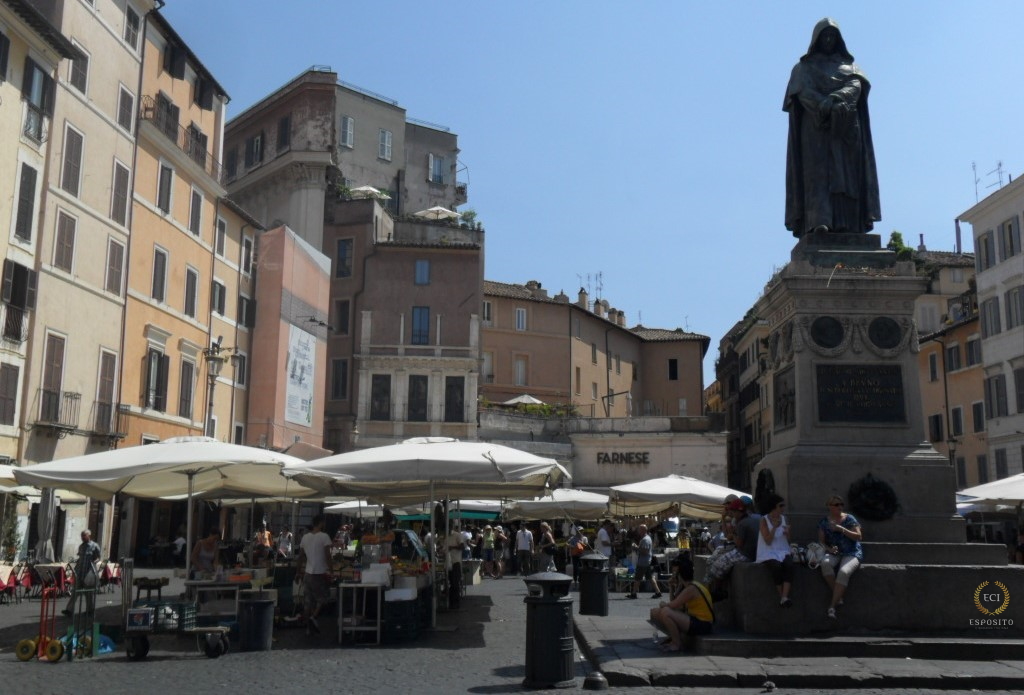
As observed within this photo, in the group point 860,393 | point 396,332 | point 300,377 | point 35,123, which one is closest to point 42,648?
point 860,393

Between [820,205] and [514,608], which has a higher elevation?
[820,205]

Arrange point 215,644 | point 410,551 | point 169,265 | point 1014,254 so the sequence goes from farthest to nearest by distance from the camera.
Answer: point 1014,254
point 169,265
point 410,551
point 215,644

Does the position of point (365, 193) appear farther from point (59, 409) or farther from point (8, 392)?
point (8, 392)

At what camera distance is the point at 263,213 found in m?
50.6

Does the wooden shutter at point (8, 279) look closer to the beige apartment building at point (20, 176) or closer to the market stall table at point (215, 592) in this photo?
the beige apartment building at point (20, 176)

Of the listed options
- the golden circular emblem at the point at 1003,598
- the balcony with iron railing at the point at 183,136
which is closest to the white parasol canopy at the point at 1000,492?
the golden circular emblem at the point at 1003,598

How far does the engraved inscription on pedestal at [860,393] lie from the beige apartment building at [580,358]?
140ft

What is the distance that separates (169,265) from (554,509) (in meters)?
15.0

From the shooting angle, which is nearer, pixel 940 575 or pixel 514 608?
pixel 940 575

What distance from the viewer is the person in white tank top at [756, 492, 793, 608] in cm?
904

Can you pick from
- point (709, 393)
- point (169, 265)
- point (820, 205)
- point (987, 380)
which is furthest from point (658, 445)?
point (709, 393)

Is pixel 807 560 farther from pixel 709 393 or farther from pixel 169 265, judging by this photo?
pixel 709 393

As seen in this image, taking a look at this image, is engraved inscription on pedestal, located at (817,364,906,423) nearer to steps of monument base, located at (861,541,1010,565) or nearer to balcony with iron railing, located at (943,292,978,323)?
steps of monument base, located at (861,541,1010,565)

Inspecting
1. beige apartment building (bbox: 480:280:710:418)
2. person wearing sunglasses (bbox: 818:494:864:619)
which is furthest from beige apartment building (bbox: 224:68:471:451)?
person wearing sunglasses (bbox: 818:494:864:619)
